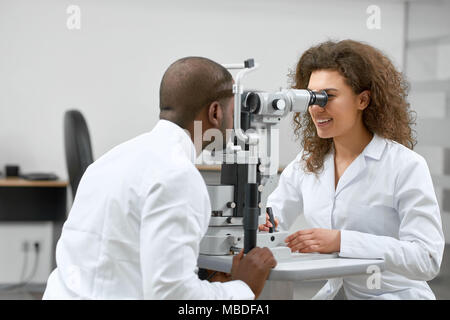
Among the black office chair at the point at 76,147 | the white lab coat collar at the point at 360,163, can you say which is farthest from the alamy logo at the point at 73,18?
the white lab coat collar at the point at 360,163

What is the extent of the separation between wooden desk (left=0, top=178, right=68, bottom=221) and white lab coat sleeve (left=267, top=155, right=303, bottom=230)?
238 centimetres

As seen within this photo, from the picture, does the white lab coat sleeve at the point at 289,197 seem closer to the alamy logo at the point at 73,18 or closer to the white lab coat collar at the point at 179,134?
the white lab coat collar at the point at 179,134

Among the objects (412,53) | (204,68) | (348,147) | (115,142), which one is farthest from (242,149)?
(412,53)

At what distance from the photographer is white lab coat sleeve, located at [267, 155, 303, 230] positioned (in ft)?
6.74

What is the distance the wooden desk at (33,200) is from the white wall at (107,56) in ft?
1.31

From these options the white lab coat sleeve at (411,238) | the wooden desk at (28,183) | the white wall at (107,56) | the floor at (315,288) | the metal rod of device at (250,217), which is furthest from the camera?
the white wall at (107,56)

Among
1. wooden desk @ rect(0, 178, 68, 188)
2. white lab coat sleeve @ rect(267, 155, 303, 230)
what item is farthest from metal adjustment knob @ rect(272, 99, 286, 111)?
wooden desk @ rect(0, 178, 68, 188)

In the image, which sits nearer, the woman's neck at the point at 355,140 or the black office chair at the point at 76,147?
the woman's neck at the point at 355,140

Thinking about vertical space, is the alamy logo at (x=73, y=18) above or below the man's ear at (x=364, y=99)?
above

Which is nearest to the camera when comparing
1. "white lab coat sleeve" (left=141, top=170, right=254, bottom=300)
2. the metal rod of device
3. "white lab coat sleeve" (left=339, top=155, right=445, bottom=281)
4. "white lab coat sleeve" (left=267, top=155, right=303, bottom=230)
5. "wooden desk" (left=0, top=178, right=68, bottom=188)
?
"white lab coat sleeve" (left=141, top=170, right=254, bottom=300)

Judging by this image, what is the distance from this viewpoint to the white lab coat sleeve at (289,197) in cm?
205

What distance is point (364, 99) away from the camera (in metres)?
1.88

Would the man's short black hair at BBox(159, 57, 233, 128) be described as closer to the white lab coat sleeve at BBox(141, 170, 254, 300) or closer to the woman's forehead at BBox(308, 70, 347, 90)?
the white lab coat sleeve at BBox(141, 170, 254, 300)

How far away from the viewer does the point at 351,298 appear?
1854 millimetres
